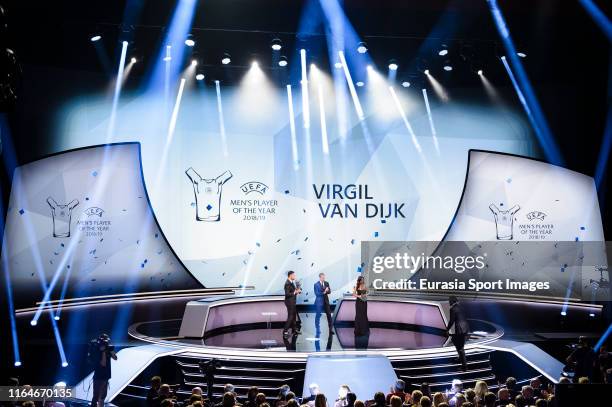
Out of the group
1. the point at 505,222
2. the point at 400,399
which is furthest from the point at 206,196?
the point at 400,399

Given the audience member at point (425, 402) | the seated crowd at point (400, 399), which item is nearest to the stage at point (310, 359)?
the seated crowd at point (400, 399)

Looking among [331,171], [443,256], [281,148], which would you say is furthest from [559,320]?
[281,148]

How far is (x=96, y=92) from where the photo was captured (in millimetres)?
11602

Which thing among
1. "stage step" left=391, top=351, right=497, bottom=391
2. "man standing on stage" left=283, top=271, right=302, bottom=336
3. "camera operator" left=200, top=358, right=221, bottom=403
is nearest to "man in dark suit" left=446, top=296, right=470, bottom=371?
"stage step" left=391, top=351, right=497, bottom=391

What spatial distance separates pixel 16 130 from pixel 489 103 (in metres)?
9.22

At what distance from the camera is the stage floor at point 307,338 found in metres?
9.20

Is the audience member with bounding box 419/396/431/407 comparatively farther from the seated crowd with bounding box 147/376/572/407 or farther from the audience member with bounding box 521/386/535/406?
the audience member with bounding box 521/386/535/406

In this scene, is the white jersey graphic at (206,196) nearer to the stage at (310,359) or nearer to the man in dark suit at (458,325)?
the stage at (310,359)

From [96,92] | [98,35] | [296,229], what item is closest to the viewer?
[98,35]

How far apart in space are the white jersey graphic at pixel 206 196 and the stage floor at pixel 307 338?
2.15m

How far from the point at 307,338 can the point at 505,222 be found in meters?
5.08

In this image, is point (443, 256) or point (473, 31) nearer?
point (473, 31)

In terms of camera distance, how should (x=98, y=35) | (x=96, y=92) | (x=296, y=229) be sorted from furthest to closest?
1. (x=296, y=229)
2. (x=96, y=92)
3. (x=98, y=35)

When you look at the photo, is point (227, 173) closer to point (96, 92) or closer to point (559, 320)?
point (96, 92)
